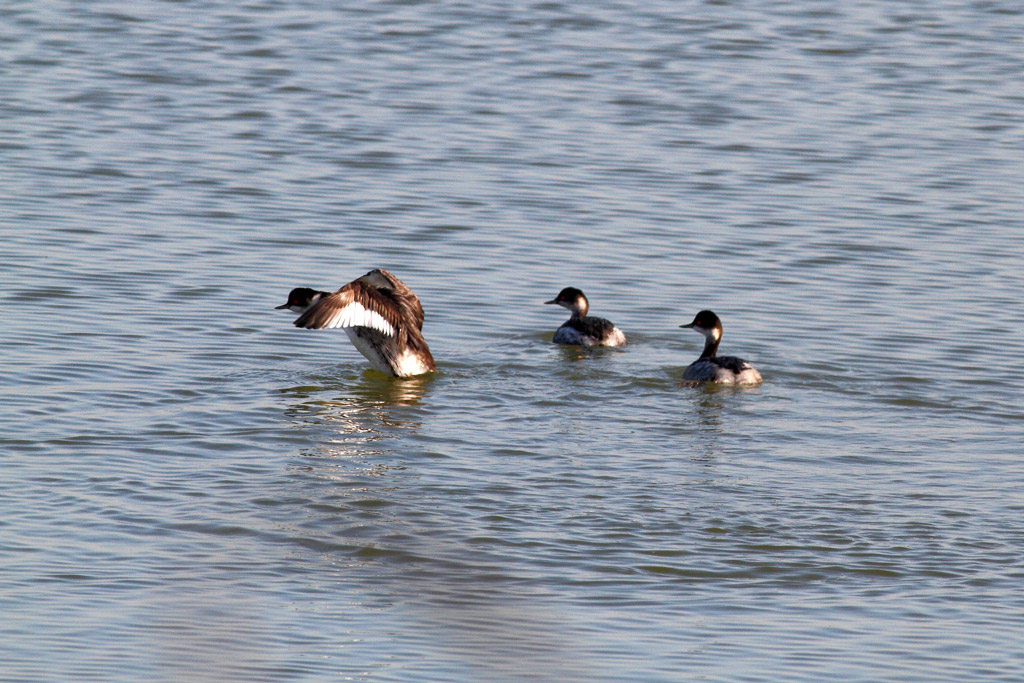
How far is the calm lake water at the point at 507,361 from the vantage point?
23.5ft

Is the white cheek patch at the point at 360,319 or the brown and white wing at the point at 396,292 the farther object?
the brown and white wing at the point at 396,292

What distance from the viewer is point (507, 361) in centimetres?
1287

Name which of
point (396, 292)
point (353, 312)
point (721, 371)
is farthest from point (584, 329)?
point (353, 312)

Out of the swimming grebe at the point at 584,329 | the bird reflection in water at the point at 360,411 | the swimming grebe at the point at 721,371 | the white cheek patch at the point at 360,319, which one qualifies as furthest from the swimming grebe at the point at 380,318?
the swimming grebe at the point at 721,371

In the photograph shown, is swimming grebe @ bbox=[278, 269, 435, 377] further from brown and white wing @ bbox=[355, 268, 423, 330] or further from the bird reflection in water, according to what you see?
the bird reflection in water

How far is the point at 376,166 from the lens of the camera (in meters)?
18.9

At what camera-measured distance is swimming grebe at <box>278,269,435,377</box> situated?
11727 millimetres

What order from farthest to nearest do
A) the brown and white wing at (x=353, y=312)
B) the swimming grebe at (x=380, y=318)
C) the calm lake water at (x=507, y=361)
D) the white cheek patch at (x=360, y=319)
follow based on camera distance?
the swimming grebe at (x=380, y=318) < the white cheek patch at (x=360, y=319) < the brown and white wing at (x=353, y=312) < the calm lake water at (x=507, y=361)

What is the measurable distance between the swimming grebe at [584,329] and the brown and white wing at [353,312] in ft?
5.40

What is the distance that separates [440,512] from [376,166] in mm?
10587

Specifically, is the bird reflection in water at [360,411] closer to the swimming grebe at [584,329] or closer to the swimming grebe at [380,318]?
the swimming grebe at [380,318]

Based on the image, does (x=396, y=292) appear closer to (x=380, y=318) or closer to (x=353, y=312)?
(x=380, y=318)

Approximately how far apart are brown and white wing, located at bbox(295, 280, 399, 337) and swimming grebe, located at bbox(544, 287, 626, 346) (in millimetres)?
1647

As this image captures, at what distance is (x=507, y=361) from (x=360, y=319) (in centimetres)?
144
